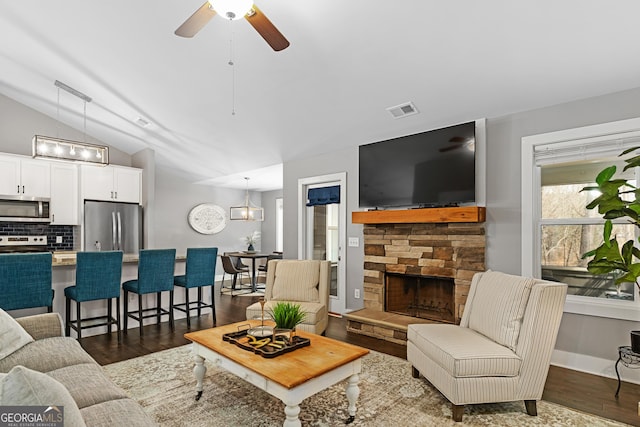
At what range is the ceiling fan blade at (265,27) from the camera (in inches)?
84.4

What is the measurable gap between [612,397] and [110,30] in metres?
5.35

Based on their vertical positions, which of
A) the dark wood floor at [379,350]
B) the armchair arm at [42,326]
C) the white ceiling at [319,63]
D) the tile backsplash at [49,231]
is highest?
the white ceiling at [319,63]

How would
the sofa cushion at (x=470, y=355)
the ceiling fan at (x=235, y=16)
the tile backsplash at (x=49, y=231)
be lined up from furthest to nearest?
the tile backsplash at (x=49, y=231) < the sofa cushion at (x=470, y=355) < the ceiling fan at (x=235, y=16)

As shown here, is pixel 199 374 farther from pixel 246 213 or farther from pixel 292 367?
pixel 246 213

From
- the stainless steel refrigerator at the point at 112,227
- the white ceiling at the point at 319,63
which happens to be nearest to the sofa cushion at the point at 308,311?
the white ceiling at the point at 319,63

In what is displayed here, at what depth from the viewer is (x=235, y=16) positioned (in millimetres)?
2102

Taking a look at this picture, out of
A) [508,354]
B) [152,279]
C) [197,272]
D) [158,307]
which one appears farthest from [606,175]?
[158,307]

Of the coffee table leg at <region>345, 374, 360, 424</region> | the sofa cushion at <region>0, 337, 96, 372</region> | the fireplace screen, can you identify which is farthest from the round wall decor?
the coffee table leg at <region>345, 374, 360, 424</region>

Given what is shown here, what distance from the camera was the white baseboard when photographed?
3051 mm

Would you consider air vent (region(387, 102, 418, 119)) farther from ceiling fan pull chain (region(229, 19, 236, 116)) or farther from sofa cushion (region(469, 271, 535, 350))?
sofa cushion (region(469, 271, 535, 350))

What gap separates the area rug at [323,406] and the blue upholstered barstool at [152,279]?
4.23ft

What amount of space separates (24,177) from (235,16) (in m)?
5.42

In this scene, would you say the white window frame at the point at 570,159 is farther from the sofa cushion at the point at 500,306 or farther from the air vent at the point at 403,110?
the air vent at the point at 403,110

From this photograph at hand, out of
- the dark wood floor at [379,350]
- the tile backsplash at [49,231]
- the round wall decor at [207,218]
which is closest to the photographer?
the dark wood floor at [379,350]
